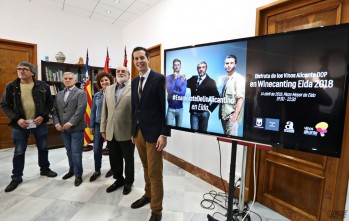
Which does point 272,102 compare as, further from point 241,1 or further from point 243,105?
point 241,1

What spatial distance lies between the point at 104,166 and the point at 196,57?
251 cm

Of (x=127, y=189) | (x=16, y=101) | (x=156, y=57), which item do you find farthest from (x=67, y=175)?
(x=156, y=57)

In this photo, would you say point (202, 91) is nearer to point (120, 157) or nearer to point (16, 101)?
point (120, 157)

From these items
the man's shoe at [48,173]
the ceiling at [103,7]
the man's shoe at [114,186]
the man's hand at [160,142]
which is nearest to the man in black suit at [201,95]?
the man's hand at [160,142]

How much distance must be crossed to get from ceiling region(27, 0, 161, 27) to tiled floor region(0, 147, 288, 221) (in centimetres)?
321

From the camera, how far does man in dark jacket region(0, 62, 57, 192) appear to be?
241 cm

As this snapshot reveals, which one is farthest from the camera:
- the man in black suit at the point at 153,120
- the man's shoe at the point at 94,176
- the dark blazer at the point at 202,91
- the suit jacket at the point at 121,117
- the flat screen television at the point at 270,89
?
the man's shoe at the point at 94,176

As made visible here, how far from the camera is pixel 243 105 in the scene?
132 cm

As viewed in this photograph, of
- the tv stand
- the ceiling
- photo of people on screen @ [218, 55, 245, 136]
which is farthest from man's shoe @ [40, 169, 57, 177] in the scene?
the ceiling

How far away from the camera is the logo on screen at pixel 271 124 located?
1.21 metres

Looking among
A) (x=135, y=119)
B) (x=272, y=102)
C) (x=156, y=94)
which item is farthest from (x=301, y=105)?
(x=135, y=119)

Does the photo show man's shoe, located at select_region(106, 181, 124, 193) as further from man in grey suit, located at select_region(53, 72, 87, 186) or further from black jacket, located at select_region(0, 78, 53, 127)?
black jacket, located at select_region(0, 78, 53, 127)

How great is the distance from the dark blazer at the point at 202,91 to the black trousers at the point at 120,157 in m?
1.08

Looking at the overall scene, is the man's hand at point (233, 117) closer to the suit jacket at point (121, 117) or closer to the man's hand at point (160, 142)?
the man's hand at point (160, 142)
